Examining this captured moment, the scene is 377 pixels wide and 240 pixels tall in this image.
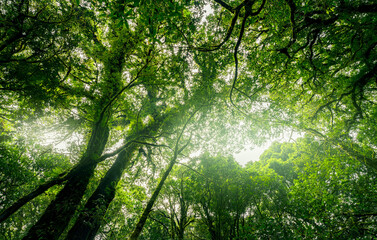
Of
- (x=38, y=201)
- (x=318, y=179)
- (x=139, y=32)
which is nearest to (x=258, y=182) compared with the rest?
(x=318, y=179)

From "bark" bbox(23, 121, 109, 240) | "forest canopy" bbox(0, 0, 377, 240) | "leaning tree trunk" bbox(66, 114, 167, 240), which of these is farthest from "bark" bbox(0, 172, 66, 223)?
"leaning tree trunk" bbox(66, 114, 167, 240)

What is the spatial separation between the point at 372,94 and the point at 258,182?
6531 mm

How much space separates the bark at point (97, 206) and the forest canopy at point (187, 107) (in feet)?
0.15

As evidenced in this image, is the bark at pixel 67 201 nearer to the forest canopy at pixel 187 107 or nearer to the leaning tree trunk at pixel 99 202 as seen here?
the forest canopy at pixel 187 107

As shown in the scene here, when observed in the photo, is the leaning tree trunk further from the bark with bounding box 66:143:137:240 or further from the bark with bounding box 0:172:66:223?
the bark with bounding box 0:172:66:223

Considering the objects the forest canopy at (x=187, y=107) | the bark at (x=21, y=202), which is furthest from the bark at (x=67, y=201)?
the bark at (x=21, y=202)

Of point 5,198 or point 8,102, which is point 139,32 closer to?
point 8,102

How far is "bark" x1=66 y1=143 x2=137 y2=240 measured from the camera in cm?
364

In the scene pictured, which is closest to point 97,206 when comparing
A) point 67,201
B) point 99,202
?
→ point 99,202

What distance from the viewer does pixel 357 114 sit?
5.70 metres

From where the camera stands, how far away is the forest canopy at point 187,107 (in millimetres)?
3703

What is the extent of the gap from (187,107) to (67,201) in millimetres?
4762

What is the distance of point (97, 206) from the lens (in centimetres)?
358

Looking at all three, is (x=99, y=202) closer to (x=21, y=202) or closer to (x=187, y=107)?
(x=21, y=202)
